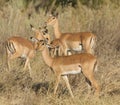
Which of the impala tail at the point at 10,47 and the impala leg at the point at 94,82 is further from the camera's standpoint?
the impala tail at the point at 10,47

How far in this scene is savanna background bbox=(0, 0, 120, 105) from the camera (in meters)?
7.62

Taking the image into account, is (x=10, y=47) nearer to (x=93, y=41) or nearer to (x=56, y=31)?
(x=56, y=31)

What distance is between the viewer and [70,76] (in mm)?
8922

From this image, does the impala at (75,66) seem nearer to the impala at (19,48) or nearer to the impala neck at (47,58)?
the impala neck at (47,58)

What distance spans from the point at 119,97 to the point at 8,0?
10857mm

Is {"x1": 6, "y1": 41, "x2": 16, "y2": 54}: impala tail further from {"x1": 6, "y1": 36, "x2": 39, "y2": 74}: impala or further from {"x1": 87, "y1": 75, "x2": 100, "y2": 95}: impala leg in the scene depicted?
{"x1": 87, "y1": 75, "x2": 100, "y2": 95}: impala leg

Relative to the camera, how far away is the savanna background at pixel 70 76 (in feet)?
25.0

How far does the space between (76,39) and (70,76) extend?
8.38 ft

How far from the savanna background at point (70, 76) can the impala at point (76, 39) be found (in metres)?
0.28

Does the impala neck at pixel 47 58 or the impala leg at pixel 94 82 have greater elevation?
the impala neck at pixel 47 58

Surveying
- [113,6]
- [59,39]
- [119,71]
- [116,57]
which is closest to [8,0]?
[113,6]

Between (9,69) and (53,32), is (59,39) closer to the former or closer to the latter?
(53,32)

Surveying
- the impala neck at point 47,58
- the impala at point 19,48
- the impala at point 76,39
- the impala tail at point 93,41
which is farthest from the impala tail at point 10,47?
the impala neck at point 47,58

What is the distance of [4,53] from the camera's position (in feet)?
36.8
